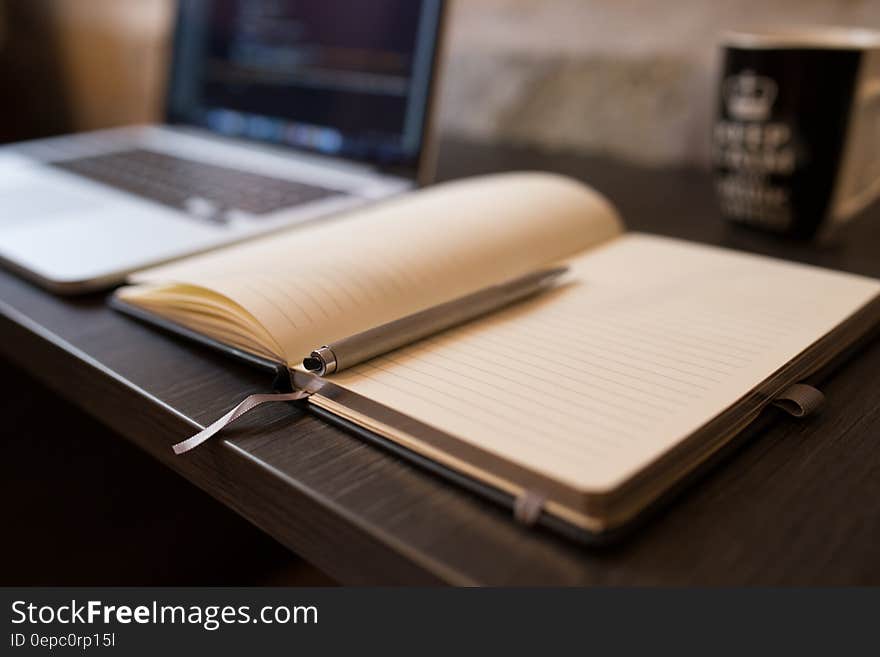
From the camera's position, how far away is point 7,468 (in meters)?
0.75

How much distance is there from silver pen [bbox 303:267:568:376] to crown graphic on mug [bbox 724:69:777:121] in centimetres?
22

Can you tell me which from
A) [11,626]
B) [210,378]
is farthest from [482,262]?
[11,626]

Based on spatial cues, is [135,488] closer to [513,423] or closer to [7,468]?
[7,468]

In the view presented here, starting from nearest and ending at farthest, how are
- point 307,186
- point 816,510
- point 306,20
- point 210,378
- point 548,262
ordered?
point 816,510
point 210,378
point 548,262
point 307,186
point 306,20

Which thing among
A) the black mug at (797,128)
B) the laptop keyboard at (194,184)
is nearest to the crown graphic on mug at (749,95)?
the black mug at (797,128)

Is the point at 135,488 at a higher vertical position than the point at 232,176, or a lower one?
lower

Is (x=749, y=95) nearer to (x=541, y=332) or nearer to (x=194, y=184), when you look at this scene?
(x=541, y=332)

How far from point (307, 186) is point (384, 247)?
265mm

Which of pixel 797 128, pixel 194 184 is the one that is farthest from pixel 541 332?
pixel 194 184

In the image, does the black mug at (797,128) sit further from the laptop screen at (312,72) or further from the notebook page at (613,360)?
the laptop screen at (312,72)

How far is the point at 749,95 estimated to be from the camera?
1.91 feet

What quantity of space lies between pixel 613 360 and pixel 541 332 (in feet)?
0.17

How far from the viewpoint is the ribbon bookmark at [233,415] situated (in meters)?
0.35

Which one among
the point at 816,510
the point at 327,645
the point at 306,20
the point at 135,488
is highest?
the point at 306,20
